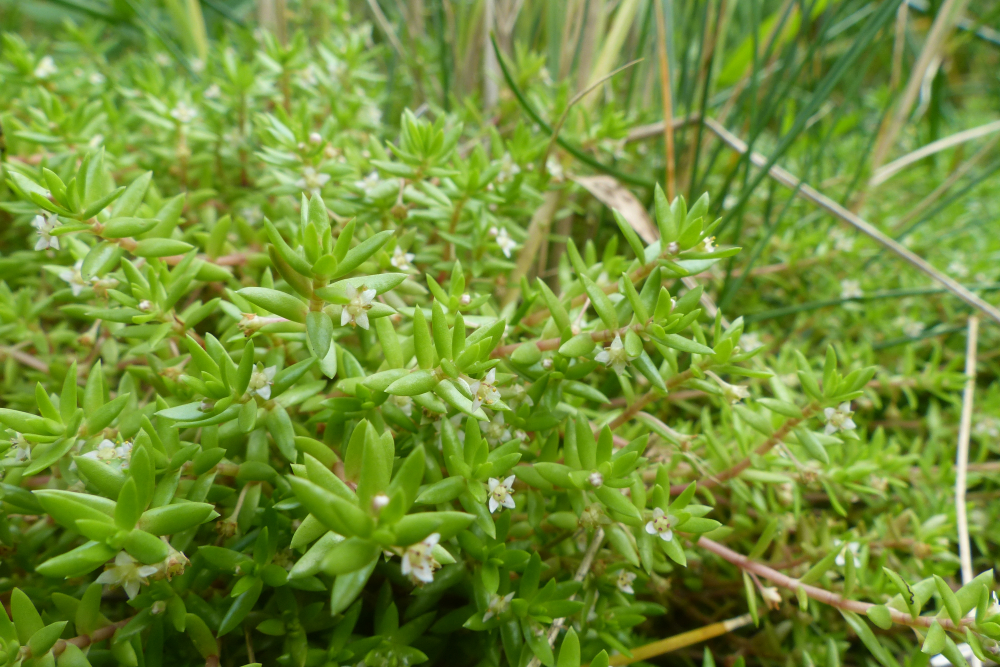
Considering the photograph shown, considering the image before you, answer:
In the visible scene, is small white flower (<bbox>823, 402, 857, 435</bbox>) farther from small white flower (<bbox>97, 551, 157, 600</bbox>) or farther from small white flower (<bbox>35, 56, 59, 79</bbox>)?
small white flower (<bbox>35, 56, 59, 79</bbox>)

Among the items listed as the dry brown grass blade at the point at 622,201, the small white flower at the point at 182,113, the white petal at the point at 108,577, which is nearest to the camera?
the white petal at the point at 108,577

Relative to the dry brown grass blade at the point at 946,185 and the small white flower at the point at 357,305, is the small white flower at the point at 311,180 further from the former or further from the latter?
the dry brown grass blade at the point at 946,185

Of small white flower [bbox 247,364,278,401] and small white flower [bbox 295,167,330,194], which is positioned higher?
small white flower [bbox 295,167,330,194]

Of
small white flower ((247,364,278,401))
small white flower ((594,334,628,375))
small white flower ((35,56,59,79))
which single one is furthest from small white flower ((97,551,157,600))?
small white flower ((35,56,59,79))

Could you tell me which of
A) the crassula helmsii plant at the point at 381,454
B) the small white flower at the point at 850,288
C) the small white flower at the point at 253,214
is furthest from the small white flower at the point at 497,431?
the small white flower at the point at 850,288

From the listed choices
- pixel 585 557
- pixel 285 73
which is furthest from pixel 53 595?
pixel 285 73

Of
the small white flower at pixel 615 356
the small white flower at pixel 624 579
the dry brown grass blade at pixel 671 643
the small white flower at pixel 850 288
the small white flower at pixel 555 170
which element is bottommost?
the dry brown grass blade at pixel 671 643
